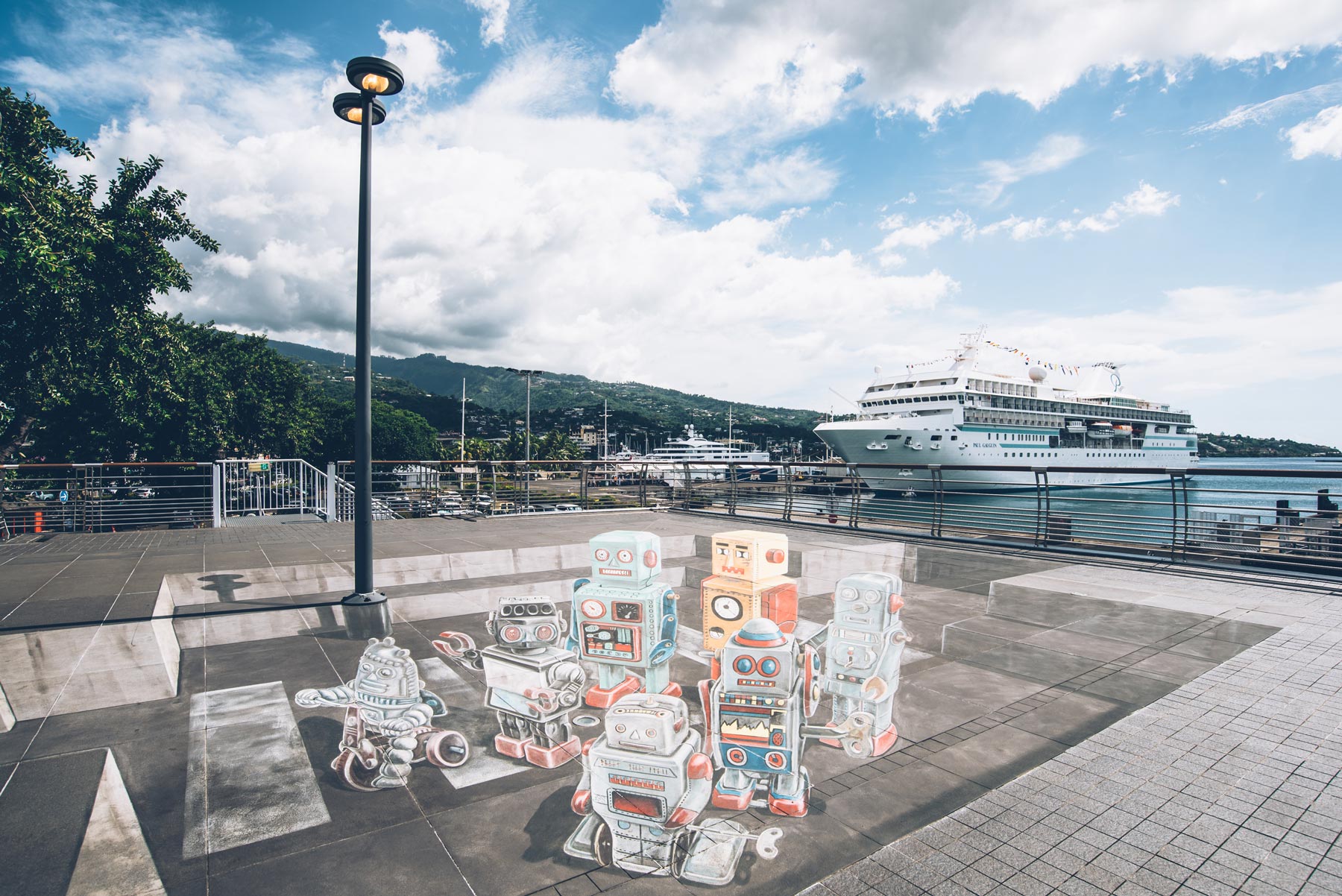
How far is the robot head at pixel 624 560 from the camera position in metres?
4.21

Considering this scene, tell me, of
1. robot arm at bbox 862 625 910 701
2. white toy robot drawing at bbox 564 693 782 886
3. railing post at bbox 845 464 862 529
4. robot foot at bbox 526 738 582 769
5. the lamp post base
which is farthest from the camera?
railing post at bbox 845 464 862 529

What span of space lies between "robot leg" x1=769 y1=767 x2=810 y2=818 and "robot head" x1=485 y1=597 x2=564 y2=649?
1.64 meters

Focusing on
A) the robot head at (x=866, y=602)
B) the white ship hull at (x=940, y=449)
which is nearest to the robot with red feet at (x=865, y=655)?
the robot head at (x=866, y=602)

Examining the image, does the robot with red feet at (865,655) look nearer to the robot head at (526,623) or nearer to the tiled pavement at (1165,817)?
the tiled pavement at (1165,817)

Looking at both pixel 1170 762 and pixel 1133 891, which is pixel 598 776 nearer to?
pixel 1133 891

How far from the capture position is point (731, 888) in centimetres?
252

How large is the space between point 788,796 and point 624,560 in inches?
68.4

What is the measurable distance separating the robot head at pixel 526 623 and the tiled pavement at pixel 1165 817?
2.10 metres

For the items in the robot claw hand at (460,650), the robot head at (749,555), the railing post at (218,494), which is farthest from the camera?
the railing post at (218,494)

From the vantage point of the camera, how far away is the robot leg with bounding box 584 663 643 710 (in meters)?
4.25

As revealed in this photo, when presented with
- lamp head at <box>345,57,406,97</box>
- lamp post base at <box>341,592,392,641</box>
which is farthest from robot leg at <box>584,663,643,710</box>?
lamp head at <box>345,57,406,97</box>

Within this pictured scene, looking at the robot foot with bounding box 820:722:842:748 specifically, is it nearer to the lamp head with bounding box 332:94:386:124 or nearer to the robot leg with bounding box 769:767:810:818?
the robot leg with bounding box 769:767:810:818

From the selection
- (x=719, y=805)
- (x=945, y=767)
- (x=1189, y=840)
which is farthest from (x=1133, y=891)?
(x=719, y=805)

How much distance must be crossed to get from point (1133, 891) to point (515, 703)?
9.75 feet
